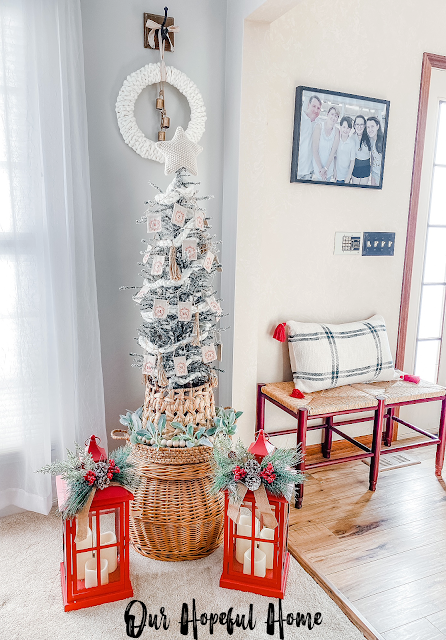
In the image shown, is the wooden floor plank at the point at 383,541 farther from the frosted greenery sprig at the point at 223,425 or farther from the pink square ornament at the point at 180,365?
the pink square ornament at the point at 180,365

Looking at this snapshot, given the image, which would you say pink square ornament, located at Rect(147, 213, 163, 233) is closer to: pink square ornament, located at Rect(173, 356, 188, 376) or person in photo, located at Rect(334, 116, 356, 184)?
pink square ornament, located at Rect(173, 356, 188, 376)

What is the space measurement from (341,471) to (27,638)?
69.2 inches

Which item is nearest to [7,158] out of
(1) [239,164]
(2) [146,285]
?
(2) [146,285]

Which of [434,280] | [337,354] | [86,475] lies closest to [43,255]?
[86,475]

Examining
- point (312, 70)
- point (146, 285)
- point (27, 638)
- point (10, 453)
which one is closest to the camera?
point (27, 638)

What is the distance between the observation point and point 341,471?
2.78 meters

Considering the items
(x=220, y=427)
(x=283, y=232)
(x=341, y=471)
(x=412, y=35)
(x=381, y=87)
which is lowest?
(x=341, y=471)

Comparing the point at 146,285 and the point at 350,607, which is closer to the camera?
the point at 350,607

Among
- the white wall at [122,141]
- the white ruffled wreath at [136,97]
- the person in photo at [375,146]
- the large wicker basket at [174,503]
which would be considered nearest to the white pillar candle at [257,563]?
the large wicker basket at [174,503]

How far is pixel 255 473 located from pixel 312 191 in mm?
1597

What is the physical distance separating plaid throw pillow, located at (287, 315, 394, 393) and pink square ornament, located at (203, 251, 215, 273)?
814 millimetres

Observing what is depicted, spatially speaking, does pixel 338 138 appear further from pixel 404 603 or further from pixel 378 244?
pixel 404 603

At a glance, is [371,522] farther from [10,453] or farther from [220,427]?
[10,453]

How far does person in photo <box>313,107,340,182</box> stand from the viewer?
261 cm
